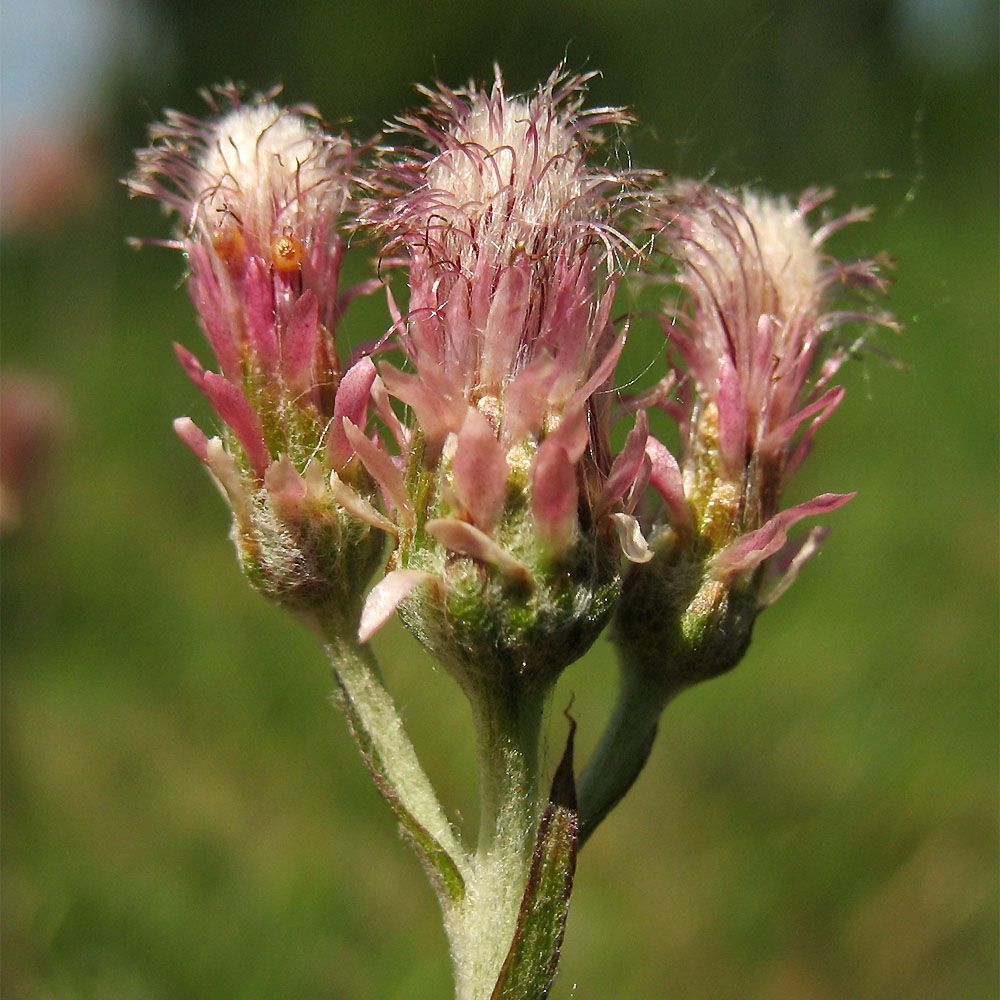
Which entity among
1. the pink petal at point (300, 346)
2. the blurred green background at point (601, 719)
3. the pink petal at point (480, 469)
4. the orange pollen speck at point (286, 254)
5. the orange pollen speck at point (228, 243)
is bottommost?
the blurred green background at point (601, 719)

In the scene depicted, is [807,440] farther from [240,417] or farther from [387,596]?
[240,417]

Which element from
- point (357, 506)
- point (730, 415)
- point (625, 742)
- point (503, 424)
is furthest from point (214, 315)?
point (625, 742)

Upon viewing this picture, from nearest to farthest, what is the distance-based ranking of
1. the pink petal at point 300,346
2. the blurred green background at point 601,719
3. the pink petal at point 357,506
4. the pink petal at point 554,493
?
the pink petal at point 554,493 < the pink petal at point 357,506 < the pink petal at point 300,346 < the blurred green background at point 601,719

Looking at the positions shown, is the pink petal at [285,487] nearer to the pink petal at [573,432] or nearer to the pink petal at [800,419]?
the pink petal at [573,432]

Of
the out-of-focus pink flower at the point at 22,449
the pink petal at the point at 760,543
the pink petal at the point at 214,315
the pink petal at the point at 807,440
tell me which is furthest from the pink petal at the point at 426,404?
the out-of-focus pink flower at the point at 22,449

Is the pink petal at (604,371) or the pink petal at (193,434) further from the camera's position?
the pink petal at (193,434)

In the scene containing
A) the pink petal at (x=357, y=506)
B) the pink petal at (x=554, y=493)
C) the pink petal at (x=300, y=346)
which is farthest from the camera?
the pink petal at (x=300, y=346)

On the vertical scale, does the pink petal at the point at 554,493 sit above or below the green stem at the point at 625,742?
above
